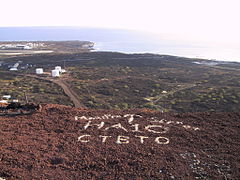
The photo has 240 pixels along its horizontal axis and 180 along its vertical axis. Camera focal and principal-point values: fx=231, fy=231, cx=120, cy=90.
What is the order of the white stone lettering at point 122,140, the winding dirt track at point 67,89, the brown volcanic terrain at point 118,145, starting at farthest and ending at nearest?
1. the winding dirt track at point 67,89
2. the white stone lettering at point 122,140
3. the brown volcanic terrain at point 118,145

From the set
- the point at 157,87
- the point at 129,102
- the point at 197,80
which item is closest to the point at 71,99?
the point at 129,102

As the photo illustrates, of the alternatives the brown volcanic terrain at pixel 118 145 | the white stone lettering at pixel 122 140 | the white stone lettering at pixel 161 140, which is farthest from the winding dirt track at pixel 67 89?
the white stone lettering at pixel 161 140

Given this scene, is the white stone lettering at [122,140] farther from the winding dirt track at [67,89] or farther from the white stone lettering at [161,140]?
the winding dirt track at [67,89]

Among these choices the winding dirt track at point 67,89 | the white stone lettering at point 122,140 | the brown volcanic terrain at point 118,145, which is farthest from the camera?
the winding dirt track at point 67,89

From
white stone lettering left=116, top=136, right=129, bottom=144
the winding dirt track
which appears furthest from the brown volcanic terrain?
the winding dirt track

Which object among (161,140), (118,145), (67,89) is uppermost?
(161,140)

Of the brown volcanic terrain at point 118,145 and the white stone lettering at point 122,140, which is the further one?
the white stone lettering at point 122,140

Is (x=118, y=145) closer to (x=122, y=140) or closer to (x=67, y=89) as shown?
(x=122, y=140)

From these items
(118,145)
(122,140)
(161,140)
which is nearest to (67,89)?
(122,140)

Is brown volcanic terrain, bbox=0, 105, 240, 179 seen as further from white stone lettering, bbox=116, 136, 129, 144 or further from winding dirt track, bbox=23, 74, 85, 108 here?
winding dirt track, bbox=23, 74, 85, 108
